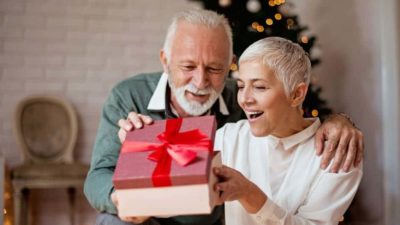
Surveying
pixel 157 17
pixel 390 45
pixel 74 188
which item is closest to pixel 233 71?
pixel 390 45

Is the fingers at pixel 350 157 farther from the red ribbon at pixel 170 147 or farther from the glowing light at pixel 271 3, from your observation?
the glowing light at pixel 271 3

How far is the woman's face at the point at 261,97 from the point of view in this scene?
136cm

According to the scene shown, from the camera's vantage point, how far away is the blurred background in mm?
3531

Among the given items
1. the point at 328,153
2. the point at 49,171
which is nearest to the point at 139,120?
the point at 328,153

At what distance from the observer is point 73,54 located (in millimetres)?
3984

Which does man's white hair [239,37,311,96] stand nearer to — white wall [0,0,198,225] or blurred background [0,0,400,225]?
blurred background [0,0,400,225]

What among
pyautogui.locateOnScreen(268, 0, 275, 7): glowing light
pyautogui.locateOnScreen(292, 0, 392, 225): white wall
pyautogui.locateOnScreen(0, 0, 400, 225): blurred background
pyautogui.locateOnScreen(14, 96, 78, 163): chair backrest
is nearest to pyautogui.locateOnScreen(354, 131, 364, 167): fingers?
pyautogui.locateOnScreen(268, 0, 275, 7): glowing light

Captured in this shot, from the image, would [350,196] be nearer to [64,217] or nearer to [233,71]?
[233,71]

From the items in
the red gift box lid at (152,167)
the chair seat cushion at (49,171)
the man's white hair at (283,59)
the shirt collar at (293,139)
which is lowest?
the chair seat cushion at (49,171)

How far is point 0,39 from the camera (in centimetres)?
386

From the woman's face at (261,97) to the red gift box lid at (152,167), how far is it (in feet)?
0.61

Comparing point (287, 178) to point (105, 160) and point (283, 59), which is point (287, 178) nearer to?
point (283, 59)

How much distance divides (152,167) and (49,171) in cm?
244

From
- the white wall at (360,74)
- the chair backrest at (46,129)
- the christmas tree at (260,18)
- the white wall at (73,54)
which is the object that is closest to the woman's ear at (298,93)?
the christmas tree at (260,18)
